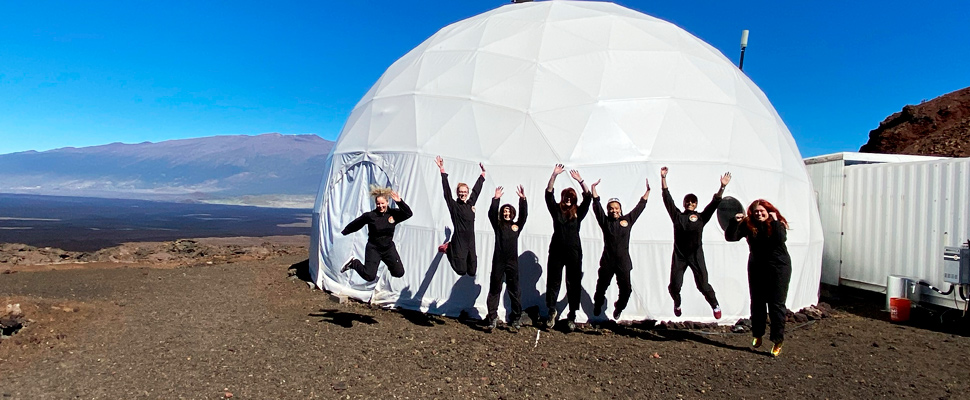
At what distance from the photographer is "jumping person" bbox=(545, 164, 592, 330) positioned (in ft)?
24.4

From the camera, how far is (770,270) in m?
6.54

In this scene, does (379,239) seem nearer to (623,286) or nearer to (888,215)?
(623,286)

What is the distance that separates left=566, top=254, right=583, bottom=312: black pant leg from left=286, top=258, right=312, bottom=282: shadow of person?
19.5 feet

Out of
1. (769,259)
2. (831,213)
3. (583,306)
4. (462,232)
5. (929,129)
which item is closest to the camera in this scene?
(769,259)

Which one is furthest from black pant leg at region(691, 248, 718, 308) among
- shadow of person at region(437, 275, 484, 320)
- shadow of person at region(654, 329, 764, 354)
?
shadow of person at region(437, 275, 484, 320)

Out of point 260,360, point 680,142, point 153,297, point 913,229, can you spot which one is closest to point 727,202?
point 680,142

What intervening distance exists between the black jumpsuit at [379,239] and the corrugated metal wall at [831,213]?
8.01 m

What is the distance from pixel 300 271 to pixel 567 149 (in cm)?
682

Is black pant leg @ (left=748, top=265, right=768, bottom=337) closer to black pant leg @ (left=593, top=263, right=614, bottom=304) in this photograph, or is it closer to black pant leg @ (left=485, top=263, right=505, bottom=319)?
black pant leg @ (left=593, top=263, right=614, bottom=304)

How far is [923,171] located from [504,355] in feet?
24.7

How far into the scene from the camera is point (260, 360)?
627cm

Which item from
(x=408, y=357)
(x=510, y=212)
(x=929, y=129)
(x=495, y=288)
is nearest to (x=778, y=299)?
(x=510, y=212)

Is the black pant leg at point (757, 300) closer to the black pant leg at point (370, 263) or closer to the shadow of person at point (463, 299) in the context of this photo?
the shadow of person at point (463, 299)

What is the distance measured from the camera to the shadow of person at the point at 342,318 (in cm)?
821
